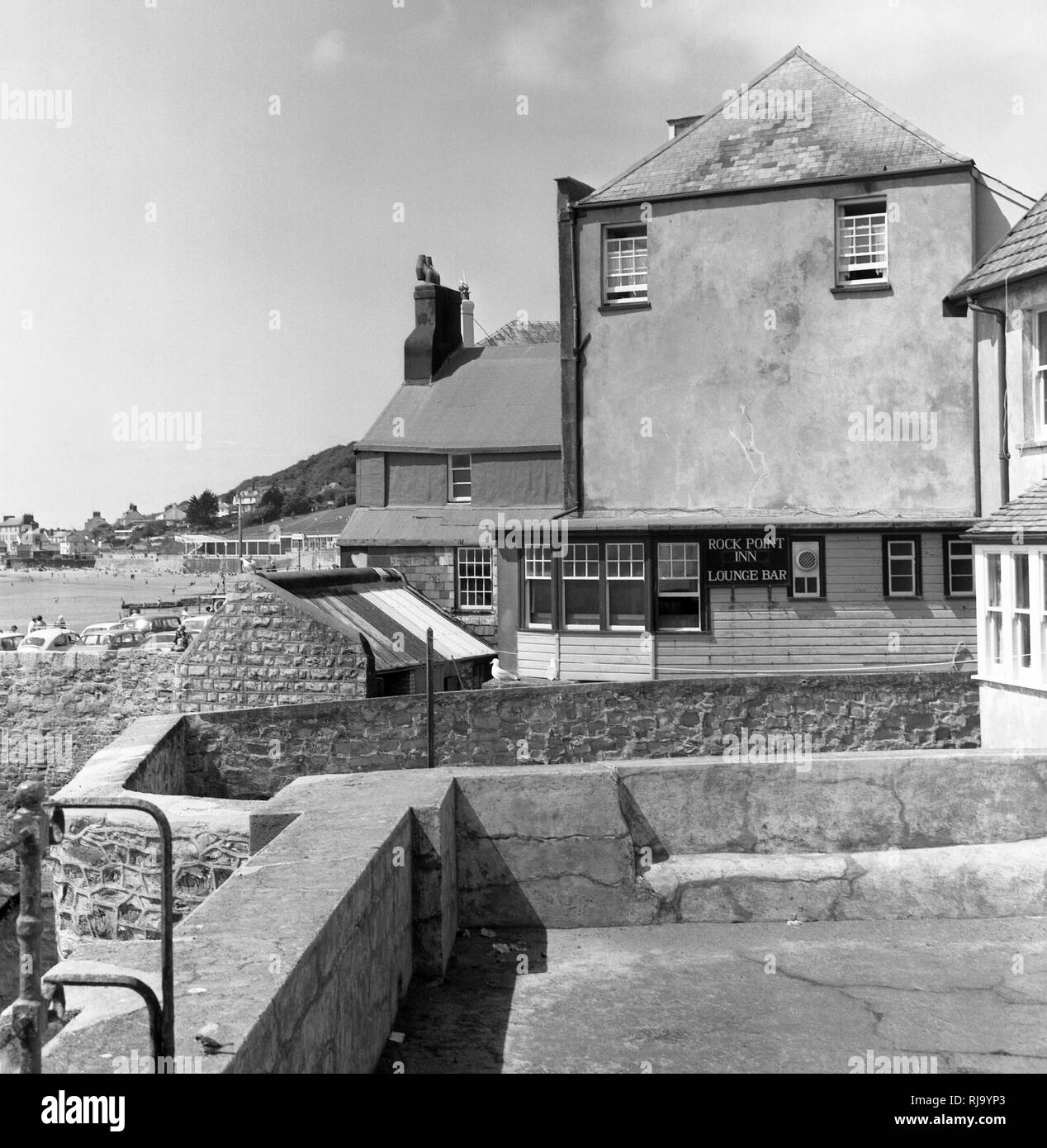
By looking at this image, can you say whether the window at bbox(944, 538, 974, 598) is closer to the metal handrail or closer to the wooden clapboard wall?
the wooden clapboard wall

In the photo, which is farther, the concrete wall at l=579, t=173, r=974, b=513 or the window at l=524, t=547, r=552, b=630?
the window at l=524, t=547, r=552, b=630

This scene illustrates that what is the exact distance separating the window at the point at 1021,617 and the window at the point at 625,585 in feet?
29.4

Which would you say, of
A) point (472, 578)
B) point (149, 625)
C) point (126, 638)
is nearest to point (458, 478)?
point (472, 578)

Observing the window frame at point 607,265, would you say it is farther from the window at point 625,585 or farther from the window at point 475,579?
the window at point 475,579

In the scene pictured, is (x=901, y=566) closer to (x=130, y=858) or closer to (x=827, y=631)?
(x=827, y=631)

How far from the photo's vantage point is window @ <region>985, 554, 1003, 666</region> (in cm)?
1825

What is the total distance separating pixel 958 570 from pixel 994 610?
6962mm

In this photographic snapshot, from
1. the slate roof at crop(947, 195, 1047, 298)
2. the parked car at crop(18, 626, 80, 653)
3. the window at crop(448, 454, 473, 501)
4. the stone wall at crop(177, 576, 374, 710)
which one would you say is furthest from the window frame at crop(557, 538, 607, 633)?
the parked car at crop(18, 626, 80, 653)

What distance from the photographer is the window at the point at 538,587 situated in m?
26.5

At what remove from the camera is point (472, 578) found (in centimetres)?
4000

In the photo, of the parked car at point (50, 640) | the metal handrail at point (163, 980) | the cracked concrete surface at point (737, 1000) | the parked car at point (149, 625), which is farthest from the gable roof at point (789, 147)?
the parked car at point (149, 625)

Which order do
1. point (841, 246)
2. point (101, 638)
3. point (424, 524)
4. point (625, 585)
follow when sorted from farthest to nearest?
point (101, 638) < point (424, 524) < point (841, 246) < point (625, 585)

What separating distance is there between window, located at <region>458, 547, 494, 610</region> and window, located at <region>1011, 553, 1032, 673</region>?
22.8 metres

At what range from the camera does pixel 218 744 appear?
53.4ft
